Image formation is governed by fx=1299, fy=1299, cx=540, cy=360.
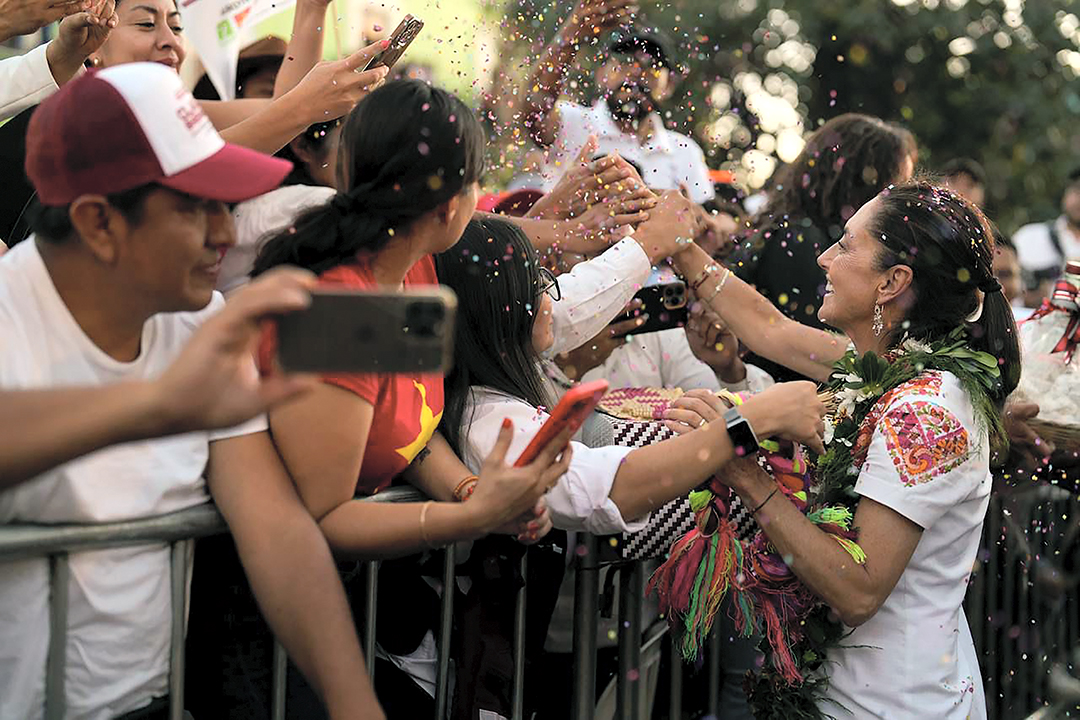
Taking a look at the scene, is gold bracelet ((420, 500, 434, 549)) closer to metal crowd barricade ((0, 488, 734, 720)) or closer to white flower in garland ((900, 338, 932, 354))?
metal crowd barricade ((0, 488, 734, 720))

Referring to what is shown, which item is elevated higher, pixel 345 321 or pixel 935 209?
pixel 345 321

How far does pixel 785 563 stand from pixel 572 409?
3.17 ft

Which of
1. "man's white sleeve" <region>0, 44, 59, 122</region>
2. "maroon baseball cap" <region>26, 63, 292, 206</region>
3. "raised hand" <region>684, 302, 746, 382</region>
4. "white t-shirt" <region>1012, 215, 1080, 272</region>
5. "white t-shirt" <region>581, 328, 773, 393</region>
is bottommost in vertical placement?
"white t-shirt" <region>1012, 215, 1080, 272</region>

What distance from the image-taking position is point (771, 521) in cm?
298

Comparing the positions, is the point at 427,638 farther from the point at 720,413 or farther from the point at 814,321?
the point at 814,321

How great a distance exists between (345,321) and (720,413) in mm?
1430

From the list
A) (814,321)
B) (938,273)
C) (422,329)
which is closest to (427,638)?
(422,329)

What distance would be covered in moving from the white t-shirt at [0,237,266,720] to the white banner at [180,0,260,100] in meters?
2.34

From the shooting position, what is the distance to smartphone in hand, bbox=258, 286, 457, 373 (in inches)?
68.0

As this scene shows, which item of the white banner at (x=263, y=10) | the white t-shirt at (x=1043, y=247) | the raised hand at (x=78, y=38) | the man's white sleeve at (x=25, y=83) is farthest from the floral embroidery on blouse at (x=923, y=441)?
the white t-shirt at (x=1043, y=247)

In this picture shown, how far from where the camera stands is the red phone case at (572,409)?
91.4 inches

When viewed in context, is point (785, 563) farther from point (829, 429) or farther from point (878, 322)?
point (878, 322)

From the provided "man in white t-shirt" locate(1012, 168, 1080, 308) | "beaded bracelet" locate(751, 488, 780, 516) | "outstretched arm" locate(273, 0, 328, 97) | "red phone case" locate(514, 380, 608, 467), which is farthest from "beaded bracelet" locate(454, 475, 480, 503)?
"man in white t-shirt" locate(1012, 168, 1080, 308)

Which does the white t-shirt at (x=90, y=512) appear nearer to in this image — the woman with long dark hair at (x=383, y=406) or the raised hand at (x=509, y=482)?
the woman with long dark hair at (x=383, y=406)
